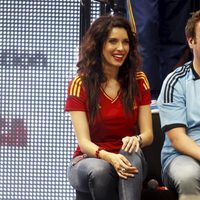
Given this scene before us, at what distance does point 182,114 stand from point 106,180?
0.42m

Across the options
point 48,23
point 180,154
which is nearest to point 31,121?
point 48,23

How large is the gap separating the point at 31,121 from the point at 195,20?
127 cm

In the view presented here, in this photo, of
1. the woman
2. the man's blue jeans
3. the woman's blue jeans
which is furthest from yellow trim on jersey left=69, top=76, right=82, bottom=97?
the man's blue jeans

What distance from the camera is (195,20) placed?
93.5 inches

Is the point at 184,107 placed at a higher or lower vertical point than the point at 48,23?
lower

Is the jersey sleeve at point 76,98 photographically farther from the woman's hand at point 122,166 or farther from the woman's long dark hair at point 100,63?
the woman's hand at point 122,166

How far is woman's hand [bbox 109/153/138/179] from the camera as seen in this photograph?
214 cm

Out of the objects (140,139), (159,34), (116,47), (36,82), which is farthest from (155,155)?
(36,82)

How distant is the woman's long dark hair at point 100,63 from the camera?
243 centimetres

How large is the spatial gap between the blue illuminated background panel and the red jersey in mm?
885

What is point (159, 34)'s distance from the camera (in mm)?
3113

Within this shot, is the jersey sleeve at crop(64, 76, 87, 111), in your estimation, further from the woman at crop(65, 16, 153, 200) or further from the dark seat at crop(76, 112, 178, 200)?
the dark seat at crop(76, 112, 178, 200)

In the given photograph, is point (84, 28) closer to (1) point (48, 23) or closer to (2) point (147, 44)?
(1) point (48, 23)

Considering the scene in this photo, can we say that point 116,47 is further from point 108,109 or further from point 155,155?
point 155,155
